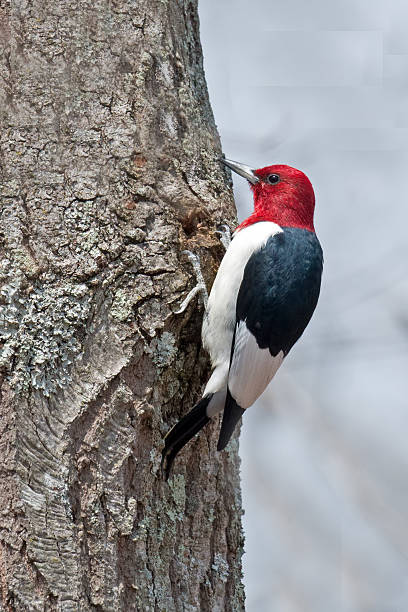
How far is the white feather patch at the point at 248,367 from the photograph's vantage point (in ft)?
8.27

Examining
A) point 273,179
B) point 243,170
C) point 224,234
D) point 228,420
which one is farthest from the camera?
point 273,179

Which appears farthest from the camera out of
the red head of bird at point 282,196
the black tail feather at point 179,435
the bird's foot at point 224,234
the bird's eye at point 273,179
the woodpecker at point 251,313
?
the bird's eye at point 273,179

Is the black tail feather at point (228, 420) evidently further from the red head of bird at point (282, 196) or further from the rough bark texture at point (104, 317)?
the red head of bird at point (282, 196)

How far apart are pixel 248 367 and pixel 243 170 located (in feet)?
2.88

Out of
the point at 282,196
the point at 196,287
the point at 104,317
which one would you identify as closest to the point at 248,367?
the point at 196,287

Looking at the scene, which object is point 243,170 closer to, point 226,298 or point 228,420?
point 226,298

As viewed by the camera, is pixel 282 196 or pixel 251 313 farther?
pixel 282 196

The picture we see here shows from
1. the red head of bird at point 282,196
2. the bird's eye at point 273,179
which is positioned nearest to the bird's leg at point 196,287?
the red head of bird at point 282,196

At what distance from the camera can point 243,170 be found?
3084 mm

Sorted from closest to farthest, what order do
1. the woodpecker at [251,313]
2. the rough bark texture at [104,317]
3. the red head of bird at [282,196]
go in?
the rough bark texture at [104,317]
the woodpecker at [251,313]
the red head of bird at [282,196]

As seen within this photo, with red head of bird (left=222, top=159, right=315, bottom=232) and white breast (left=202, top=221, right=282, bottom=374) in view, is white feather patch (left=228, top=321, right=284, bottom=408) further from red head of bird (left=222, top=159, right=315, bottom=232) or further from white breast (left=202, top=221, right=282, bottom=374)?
red head of bird (left=222, top=159, right=315, bottom=232)

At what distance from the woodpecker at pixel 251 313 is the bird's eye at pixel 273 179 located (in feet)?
0.93

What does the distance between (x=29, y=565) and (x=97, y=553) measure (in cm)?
18

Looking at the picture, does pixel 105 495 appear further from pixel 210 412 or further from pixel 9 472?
pixel 210 412
